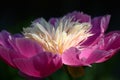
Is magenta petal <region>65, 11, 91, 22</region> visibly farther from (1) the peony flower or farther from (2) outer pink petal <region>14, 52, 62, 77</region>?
(2) outer pink petal <region>14, 52, 62, 77</region>

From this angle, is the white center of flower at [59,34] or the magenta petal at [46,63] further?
the white center of flower at [59,34]

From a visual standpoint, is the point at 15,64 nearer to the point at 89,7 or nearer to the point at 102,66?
the point at 102,66

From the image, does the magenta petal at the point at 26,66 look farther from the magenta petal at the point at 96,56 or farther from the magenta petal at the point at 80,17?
the magenta petal at the point at 80,17

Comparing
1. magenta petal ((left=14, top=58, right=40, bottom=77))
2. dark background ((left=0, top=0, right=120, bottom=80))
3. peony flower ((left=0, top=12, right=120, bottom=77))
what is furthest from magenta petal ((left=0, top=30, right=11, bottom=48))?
dark background ((left=0, top=0, right=120, bottom=80))

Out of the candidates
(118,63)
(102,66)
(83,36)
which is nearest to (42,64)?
(83,36)

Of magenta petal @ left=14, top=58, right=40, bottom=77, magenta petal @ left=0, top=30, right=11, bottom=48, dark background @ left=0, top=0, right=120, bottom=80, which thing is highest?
dark background @ left=0, top=0, right=120, bottom=80

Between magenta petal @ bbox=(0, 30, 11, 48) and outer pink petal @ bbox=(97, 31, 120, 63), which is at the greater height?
magenta petal @ bbox=(0, 30, 11, 48)

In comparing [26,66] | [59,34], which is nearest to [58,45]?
[59,34]

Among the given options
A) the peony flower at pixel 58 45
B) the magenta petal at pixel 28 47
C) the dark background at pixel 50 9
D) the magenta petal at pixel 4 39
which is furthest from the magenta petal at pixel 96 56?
the dark background at pixel 50 9
